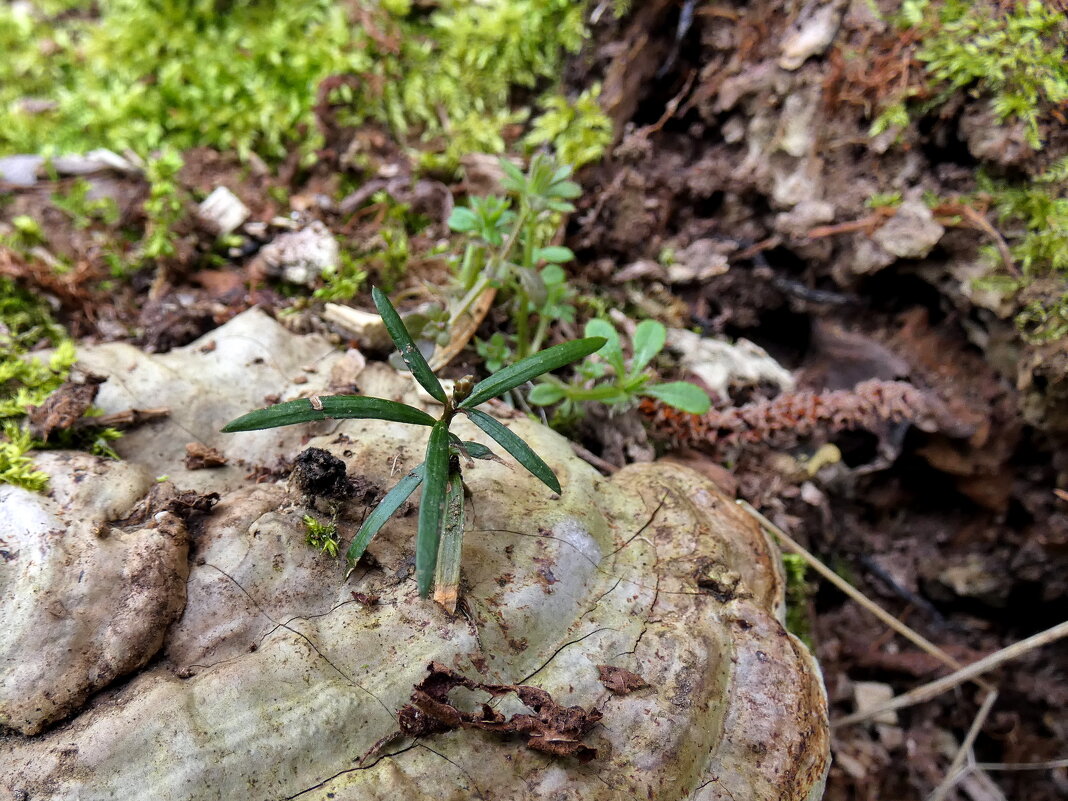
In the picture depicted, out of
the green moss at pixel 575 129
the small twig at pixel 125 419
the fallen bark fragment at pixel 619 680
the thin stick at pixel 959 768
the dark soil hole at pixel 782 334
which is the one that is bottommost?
the thin stick at pixel 959 768

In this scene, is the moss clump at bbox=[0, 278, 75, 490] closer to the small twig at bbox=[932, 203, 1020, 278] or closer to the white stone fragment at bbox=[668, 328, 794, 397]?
the white stone fragment at bbox=[668, 328, 794, 397]

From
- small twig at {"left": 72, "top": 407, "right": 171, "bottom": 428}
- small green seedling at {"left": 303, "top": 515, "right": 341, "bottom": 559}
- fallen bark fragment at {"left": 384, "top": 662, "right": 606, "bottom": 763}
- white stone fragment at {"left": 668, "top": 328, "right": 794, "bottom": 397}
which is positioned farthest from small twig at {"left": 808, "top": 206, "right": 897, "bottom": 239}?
small twig at {"left": 72, "top": 407, "right": 171, "bottom": 428}

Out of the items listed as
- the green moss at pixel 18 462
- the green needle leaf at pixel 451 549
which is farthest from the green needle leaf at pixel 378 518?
the green moss at pixel 18 462

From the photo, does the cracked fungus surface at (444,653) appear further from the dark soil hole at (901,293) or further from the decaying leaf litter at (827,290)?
the dark soil hole at (901,293)

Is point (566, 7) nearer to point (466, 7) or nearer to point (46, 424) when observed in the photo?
point (466, 7)

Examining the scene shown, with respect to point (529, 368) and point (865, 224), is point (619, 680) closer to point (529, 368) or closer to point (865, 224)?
point (529, 368)

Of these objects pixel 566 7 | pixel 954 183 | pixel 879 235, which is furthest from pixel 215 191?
pixel 954 183
